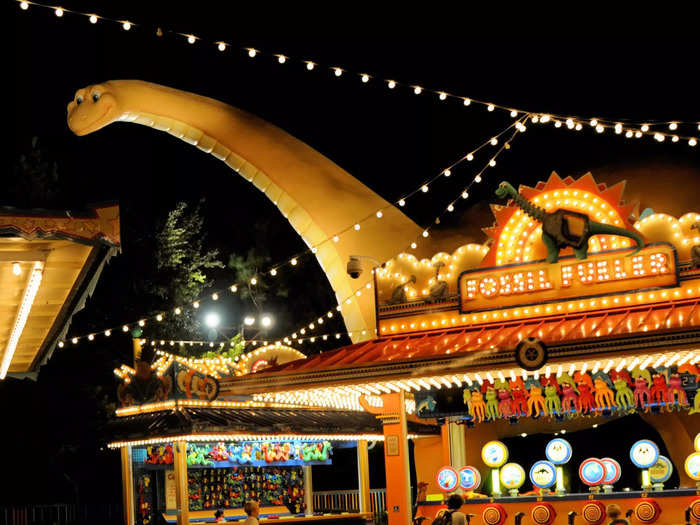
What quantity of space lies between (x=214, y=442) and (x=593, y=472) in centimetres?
979

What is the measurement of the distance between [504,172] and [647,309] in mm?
12125

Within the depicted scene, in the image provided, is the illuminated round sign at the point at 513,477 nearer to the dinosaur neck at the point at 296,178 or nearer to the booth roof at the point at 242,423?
the booth roof at the point at 242,423

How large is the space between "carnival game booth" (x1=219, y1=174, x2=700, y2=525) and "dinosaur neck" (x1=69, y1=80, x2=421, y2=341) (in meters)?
3.85

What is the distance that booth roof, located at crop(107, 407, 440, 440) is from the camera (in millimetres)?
21000

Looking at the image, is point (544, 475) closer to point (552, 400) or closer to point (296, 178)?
point (552, 400)

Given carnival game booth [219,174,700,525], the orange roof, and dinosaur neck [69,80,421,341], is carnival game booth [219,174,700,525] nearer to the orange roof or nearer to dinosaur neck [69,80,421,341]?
the orange roof

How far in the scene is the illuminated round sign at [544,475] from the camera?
16.1 meters

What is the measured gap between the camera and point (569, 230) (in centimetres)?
1504

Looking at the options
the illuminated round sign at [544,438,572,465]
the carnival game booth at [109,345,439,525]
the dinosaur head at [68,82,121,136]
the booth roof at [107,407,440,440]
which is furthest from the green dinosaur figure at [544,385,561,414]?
the dinosaur head at [68,82,121,136]

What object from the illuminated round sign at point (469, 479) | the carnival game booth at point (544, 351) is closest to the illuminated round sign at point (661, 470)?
the carnival game booth at point (544, 351)

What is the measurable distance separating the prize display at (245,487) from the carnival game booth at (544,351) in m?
5.52

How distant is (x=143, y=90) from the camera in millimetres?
23922

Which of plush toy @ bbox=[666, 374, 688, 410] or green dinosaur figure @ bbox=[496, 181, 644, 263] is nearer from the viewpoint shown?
green dinosaur figure @ bbox=[496, 181, 644, 263]

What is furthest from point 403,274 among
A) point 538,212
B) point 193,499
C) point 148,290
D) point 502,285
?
point 148,290
